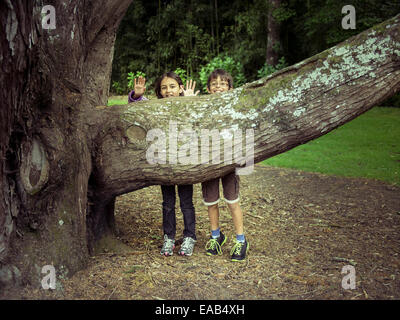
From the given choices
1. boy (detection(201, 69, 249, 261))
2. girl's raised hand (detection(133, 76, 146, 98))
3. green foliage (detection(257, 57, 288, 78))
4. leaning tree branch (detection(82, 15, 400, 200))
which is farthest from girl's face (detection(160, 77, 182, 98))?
green foliage (detection(257, 57, 288, 78))

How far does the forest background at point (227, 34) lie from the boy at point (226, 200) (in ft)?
31.4

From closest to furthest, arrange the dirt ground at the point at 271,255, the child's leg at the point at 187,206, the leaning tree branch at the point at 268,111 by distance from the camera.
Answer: the dirt ground at the point at 271,255 → the leaning tree branch at the point at 268,111 → the child's leg at the point at 187,206

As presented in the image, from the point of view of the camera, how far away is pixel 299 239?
14.1 feet

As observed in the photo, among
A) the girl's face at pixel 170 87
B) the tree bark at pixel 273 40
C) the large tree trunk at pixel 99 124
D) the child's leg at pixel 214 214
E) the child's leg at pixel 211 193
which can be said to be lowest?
the child's leg at pixel 214 214

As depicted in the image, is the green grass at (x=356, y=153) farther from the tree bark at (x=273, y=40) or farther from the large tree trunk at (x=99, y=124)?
the tree bark at (x=273, y=40)

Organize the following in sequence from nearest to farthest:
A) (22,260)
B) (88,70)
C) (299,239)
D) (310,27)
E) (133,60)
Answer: (22,260)
(88,70)
(299,239)
(310,27)
(133,60)

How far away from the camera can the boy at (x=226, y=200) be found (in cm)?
383

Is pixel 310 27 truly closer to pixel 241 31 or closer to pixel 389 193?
pixel 241 31

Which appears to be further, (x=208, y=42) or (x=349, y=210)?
(x=208, y=42)

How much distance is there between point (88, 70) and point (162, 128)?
1102mm

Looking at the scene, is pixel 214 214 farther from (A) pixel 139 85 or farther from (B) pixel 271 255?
(A) pixel 139 85

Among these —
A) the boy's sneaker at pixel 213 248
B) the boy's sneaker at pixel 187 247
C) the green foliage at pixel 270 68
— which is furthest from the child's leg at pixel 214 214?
the green foliage at pixel 270 68

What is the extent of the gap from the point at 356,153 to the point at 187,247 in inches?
231

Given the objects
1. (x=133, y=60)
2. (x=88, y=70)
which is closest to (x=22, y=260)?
(x=88, y=70)
